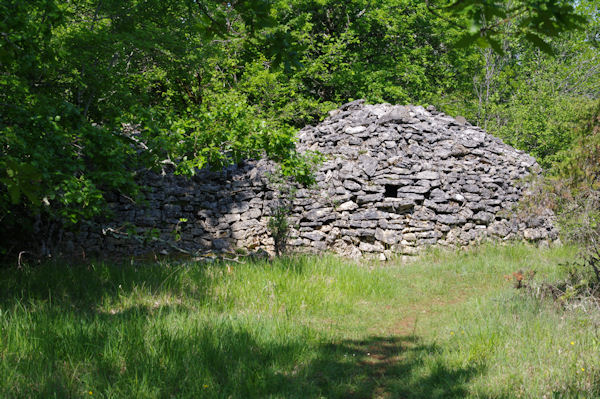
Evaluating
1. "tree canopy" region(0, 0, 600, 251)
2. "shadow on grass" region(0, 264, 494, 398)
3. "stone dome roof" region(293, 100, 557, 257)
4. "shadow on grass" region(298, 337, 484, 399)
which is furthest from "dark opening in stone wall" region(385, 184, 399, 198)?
"shadow on grass" region(298, 337, 484, 399)

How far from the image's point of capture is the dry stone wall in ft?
35.1

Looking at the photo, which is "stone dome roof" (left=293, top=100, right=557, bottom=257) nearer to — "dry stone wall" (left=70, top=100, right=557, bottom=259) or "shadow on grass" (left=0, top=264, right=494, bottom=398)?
"dry stone wall" (left=70, top=100, right=557, bottom=259)

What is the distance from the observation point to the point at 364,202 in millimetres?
10898

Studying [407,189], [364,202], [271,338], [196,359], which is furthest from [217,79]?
[196,359]

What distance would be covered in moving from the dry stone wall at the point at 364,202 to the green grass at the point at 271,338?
11.5ft

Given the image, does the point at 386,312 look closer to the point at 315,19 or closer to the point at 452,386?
the point at 452,386

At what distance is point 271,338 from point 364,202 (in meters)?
6.78

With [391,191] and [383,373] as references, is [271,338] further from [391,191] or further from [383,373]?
[391,191]

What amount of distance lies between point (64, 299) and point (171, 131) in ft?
11.6

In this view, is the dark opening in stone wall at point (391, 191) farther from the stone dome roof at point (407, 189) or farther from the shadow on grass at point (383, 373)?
the shadow on grass at point (383, 373)

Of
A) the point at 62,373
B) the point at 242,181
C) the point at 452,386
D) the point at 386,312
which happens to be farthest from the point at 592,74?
the point at 62,373

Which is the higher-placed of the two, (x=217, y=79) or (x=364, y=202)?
(x=217, y=79)

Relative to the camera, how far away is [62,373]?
11.4ft

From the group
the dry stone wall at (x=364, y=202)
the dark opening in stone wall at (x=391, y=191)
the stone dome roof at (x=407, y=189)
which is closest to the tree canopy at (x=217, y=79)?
the dry stone wall at (x=364, y=202)
